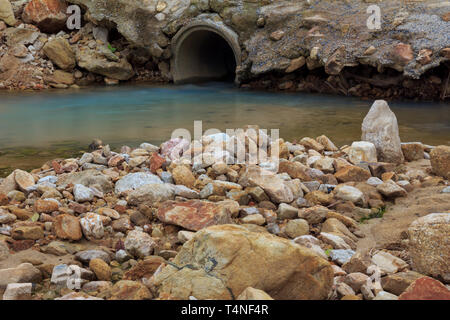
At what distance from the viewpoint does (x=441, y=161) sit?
4219 mm

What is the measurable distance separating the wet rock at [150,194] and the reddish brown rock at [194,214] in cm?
30

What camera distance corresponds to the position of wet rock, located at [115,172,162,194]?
3.83 metres

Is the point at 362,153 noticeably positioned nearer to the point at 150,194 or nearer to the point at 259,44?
the point at 150,194

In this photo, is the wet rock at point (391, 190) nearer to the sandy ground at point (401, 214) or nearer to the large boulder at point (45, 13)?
the sandy ground at point (401, 214)

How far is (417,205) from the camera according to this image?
3.52 meters

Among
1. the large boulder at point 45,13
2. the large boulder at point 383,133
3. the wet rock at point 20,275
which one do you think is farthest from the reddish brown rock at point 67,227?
the large boulder at point 45,13

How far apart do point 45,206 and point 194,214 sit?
1.11 m

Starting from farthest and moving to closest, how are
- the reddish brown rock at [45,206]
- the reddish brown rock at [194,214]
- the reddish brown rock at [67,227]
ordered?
the reddish brown rock at [45,206]
the reddish brown rock at [194,214]
the reddish brown rock at [67,227]

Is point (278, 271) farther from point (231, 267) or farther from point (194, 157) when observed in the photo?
point (194, 157)

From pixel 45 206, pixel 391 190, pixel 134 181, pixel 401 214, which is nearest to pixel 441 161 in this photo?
pixel 391 190

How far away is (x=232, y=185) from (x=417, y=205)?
57.4 inches

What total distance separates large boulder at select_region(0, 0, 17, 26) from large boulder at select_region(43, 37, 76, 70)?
136cm

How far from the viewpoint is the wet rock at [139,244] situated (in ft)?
9.12

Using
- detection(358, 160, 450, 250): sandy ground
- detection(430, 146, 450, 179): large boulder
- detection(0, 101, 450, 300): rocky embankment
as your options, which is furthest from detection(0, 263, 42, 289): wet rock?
detection(430, 146, 450, 179): large boulder
